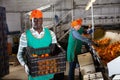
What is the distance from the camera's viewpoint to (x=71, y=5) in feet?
33.3

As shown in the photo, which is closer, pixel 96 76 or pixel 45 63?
pixel 45 63

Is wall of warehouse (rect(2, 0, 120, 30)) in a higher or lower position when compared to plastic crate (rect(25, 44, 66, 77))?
higher

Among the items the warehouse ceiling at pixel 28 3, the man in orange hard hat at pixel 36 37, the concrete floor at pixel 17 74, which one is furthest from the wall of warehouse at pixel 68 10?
the man in orange hard hat at pixel 36 37

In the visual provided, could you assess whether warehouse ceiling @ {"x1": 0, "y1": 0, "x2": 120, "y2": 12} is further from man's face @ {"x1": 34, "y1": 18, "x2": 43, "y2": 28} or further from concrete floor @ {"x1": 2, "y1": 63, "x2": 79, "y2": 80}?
man's face @ {"x1": 34, "y1": 18, "x2": 43, "y2": 28}

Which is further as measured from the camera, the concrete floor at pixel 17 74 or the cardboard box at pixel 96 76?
the concrete floor at pixel 17 74

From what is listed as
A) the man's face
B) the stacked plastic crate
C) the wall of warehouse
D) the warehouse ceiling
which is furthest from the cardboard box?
the warehouse ceiling

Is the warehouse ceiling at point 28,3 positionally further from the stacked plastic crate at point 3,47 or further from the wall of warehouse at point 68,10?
the stacked plastic crate at point 3,47

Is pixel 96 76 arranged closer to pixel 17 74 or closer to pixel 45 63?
pixel 45 63

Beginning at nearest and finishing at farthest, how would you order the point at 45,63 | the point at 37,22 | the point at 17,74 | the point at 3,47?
the point at 45,63 → the point at 37,22 → the point at 3,47 → the point at 17,74

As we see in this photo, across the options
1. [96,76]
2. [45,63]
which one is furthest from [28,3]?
[45,63]

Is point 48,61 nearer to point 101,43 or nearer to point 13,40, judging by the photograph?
point 101,43

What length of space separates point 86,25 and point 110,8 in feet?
4.55

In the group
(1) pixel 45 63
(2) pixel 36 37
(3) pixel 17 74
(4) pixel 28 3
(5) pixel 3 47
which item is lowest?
(3) pixel 17 74

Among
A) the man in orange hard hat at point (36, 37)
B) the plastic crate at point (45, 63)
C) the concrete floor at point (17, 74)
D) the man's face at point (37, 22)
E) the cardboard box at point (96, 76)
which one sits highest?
the man's face at point (37, 22)
